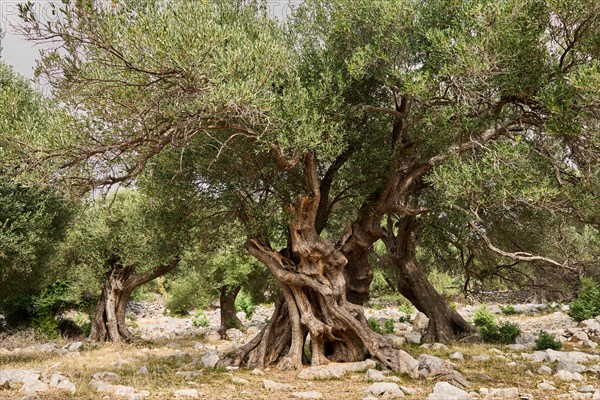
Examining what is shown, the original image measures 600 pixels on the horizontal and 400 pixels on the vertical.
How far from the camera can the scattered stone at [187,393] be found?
9875 millimetres

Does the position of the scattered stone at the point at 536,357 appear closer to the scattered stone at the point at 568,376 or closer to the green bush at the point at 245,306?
the scattered stone at the point at 568,376

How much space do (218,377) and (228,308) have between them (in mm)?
15605

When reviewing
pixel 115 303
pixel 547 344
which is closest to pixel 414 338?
pixel 547 344

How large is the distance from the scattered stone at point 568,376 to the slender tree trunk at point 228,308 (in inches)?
710

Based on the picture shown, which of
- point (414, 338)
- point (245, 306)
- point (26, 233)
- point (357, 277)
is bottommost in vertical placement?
point (414, 338)

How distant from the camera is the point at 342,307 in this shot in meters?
13.6

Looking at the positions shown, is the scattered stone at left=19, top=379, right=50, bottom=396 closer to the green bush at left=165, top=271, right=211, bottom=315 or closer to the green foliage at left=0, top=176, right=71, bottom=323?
the green foliage at left=0, top=176, right=71, bottom=323

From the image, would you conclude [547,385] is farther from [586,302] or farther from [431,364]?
[586,302]

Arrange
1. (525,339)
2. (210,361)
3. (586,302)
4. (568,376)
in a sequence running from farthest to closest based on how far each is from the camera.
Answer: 1. (586,302)
2. (525,339)
3. (210,361)
4. (568,376)

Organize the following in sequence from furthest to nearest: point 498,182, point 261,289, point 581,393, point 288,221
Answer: point 261,289 → point 288,221 → point 498,182 → point 581,393

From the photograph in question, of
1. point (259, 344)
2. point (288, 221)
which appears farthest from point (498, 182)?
point (259, 344)

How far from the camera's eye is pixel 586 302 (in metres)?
25.2

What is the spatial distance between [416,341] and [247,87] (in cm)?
1313

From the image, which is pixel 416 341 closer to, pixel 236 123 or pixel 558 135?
pixel 558 135
